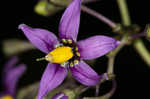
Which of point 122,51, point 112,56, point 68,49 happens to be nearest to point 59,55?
point 68,49

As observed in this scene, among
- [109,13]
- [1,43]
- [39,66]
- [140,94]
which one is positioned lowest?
[140,94]

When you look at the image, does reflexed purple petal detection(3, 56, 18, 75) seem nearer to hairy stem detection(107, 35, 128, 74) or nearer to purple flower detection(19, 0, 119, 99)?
purple flower detection(19, 0, 119, 99)

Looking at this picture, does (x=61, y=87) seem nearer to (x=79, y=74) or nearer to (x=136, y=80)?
(x=79, y=74)

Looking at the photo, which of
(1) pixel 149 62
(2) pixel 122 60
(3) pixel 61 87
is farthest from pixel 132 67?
(3) pixel 61 87

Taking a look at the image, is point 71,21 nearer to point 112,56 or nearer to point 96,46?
point 96,46

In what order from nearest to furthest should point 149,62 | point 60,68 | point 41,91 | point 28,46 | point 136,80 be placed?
point 41,91
point 60,68
point 149,62
point 136,80
point 28,46

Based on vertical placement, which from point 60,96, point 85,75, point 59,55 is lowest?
point 60,96
